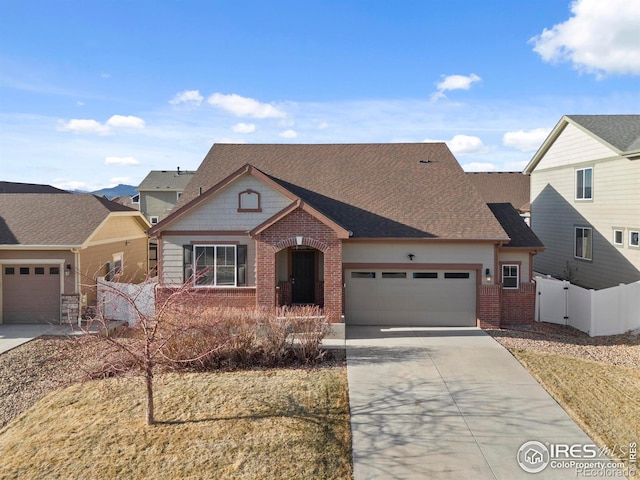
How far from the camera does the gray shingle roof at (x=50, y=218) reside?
51.9 ft

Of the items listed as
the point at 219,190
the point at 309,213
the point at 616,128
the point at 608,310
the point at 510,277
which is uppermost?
the point at 616,128

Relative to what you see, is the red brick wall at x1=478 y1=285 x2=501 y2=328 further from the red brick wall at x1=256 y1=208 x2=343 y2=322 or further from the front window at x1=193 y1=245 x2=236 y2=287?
the front window at x1=193 y1=245 x2=236 y2=287

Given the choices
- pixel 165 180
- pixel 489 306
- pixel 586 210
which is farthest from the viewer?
pixel 165 180

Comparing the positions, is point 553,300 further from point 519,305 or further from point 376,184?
point 376,184

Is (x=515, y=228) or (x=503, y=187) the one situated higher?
(x=503, y=187)

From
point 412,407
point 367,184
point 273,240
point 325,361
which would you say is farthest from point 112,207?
point 412,407

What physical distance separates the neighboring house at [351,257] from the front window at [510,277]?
1.4 inches

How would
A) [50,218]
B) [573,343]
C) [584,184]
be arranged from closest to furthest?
[573,343]
[50,218]
[584,184]

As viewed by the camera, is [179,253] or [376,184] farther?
[376,184]

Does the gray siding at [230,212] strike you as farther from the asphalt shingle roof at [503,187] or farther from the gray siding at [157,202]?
the gray siding at [157,202]

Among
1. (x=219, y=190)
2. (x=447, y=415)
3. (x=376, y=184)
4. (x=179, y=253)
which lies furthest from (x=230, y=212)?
(x=447, y=415)

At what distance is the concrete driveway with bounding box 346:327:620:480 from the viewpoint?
674 centimetres

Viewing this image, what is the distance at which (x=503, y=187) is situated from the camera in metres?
34.8

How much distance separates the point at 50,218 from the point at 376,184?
12804 mm
